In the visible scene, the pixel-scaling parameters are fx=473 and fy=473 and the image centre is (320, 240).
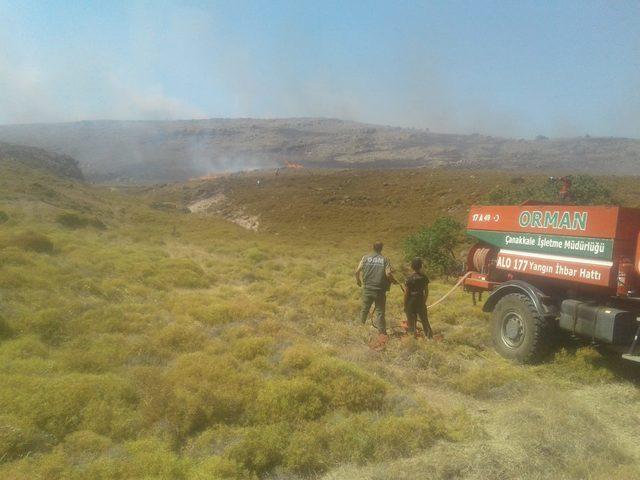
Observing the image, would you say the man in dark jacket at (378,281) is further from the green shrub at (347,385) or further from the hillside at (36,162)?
the hillside at (36,162)

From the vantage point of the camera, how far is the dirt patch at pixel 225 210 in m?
36.1

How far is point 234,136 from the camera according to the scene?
418 feet

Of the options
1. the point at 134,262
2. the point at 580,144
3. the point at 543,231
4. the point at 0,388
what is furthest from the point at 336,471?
the point at 580,144

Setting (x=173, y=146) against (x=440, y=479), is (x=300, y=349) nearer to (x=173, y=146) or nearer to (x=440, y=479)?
(x=440, y=479)

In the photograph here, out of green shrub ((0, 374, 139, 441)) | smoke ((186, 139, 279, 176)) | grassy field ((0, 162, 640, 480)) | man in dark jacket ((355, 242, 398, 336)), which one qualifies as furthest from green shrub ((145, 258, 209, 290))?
smoke ((186, 139, 279, 176))

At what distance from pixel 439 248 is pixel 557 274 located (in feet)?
30.3

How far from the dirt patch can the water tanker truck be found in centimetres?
2702

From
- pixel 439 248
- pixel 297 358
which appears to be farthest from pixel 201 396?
pixel 439 248

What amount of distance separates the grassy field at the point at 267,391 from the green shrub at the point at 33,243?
2.57 ft

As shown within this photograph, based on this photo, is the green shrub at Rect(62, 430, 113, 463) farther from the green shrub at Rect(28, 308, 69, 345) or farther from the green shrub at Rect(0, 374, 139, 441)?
the green shrub at Rect(28, 308, 69, 345)

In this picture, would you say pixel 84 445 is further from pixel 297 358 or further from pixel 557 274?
pixel 557 274

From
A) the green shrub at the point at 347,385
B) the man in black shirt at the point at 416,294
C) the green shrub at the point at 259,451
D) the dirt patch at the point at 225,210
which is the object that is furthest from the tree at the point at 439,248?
the dirt patch at the point at 225,210

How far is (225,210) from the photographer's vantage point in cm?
4097

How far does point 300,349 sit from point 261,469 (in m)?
2.53
